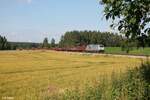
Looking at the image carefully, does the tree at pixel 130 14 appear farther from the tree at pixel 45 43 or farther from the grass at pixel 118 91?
the tree at pixel 45 43

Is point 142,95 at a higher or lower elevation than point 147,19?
lower

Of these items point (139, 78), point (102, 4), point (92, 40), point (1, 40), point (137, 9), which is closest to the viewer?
point (137, 9)

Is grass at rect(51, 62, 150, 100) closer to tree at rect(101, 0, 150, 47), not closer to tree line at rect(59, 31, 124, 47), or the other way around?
tree at rect(101, 0, 150, 47)

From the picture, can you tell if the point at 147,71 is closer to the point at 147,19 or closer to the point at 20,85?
the point at 147,19

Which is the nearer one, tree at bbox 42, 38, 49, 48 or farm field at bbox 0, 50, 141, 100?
farm field at bbox 0, 50, 141, 100

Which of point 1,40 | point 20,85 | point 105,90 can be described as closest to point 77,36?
point 1,40

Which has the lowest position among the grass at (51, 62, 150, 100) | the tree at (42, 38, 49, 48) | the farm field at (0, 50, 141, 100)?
the farm field at (0, 50, 141, 100)

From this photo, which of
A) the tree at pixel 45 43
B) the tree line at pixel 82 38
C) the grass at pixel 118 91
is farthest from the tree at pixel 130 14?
the tree line at pixel 82 38

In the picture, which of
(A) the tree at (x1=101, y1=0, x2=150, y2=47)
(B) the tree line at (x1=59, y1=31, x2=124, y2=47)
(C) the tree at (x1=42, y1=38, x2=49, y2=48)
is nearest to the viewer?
(A) the tree at (x1=101, y1=0, x2=150, y2=47)

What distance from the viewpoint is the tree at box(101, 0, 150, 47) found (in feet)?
30.0

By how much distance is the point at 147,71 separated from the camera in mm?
12688

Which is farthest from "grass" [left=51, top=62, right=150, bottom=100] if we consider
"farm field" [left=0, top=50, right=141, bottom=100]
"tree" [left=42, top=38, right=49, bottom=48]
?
"tree" [left=42, top=38, right=49, bottom=48]

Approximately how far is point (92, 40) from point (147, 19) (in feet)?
489

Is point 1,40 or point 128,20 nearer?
point 128,20
